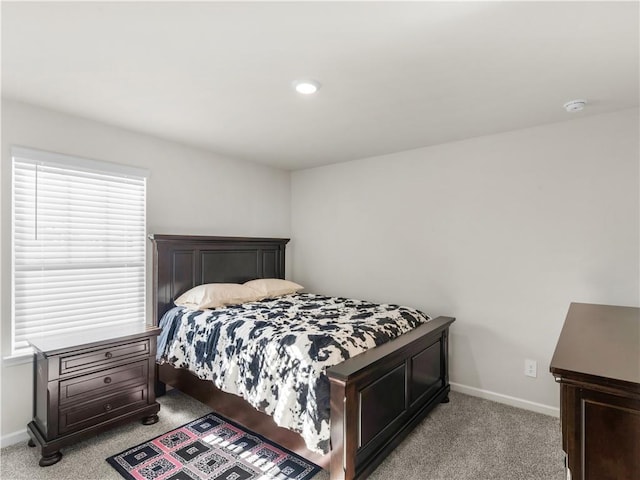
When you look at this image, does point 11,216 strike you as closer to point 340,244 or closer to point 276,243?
point 276,243

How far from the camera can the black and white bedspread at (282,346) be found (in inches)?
76.9

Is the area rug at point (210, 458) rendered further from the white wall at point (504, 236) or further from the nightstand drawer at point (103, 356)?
the white wall at point (504, 236)

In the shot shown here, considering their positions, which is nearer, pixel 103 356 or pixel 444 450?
pixel 444 450

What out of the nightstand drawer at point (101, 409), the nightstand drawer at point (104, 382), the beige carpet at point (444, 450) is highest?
the nightstand drawer at point (104, 382)

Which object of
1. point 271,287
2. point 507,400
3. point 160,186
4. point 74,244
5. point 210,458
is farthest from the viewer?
point 271,287

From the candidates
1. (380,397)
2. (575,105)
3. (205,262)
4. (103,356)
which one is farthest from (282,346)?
(575,105)

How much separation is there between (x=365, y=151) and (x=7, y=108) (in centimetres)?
285

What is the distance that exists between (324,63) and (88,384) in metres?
2.50

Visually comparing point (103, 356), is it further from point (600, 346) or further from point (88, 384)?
point (600, 346)

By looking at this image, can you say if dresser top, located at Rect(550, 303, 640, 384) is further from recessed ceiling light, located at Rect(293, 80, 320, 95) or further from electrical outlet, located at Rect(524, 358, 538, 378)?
recessed ceiling light, located at Rect(293, 80, 320, 95)

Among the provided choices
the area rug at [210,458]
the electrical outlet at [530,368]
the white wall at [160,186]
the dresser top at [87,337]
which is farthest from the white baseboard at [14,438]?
the electrical outlet at [530,368]

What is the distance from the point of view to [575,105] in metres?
2.40

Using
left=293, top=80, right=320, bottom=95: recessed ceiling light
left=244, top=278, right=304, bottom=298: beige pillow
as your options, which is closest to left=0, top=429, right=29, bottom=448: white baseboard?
left=244, top=278, right=304, bottom=298: beige pillow

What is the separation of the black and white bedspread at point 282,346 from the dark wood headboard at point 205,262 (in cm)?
24
